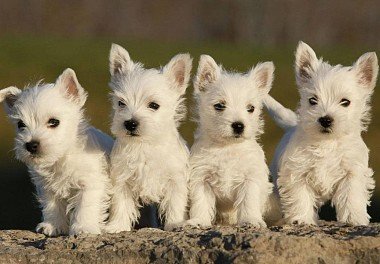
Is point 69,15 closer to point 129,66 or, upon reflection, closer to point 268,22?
point 268,22

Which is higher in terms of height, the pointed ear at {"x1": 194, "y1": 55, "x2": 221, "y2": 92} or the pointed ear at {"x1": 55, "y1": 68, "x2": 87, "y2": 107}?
the pointed ear at {"x1": 194, "y1": 55, "x2": 221, "y2": 92}

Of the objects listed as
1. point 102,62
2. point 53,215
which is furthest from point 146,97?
point 102,62

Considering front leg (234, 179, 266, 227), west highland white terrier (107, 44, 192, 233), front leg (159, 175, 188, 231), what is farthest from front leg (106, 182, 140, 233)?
front leg (234, 179, 266, 227)

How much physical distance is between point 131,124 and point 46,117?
1099mm

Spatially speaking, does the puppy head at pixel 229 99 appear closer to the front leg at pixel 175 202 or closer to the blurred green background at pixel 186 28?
the front leg at pixel 175 202

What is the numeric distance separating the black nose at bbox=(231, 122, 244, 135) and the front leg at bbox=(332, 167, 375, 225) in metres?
1.51

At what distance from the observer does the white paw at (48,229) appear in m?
12.9

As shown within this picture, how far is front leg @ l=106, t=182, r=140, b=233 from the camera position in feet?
41.3

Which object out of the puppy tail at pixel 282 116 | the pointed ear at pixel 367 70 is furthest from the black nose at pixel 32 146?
the pointed ear at pixel 367 70

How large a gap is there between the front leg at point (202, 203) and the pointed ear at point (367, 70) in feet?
8.05

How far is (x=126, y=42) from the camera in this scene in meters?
52.1

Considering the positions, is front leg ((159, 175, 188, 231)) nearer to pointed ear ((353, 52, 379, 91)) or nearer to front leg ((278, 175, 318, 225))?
front leg ((278, 175, 318, 225))

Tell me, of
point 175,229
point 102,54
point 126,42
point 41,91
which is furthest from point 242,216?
point 126,42

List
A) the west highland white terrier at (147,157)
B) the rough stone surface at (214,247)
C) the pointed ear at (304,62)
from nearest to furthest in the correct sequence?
1. the rough stone surface at (214,247)
2. the west highland white terrier at (147,157)
3. the pointed ear at (304,62)
